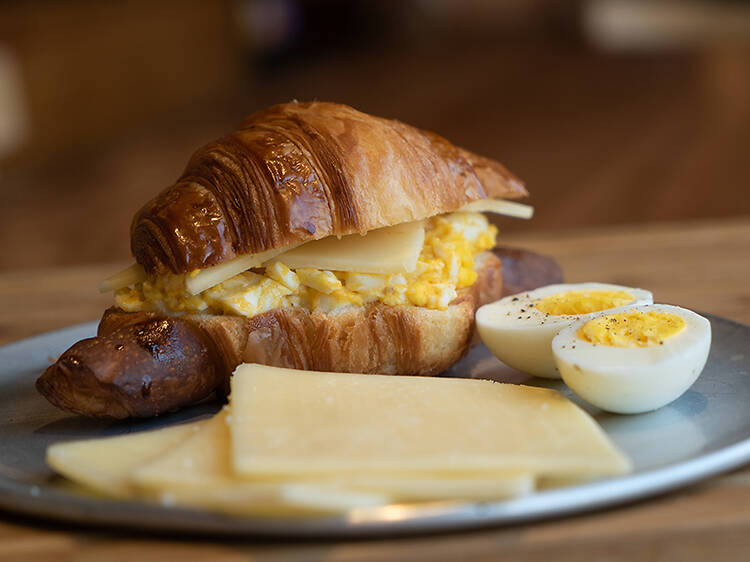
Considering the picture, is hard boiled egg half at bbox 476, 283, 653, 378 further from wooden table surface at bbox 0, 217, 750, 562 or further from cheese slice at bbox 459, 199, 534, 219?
wooden table surface at bbox 0, 217, 750, 562

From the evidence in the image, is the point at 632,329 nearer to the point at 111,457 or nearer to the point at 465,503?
the point at 465,503

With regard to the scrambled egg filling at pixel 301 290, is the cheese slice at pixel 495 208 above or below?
above

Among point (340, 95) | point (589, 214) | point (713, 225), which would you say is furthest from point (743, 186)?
point (340, 95)

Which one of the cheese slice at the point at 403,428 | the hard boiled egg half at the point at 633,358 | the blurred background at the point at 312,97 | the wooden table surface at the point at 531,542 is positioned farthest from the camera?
the blurred background at the point at 312,97

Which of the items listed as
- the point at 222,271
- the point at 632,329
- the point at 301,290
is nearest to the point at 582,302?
the point at 632,329

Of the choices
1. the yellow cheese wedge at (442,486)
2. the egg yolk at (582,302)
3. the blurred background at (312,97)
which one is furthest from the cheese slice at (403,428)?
the blurred background at (312,97)

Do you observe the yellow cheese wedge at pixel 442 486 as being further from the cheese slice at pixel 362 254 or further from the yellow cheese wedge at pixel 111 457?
the cheese slice at pixel 362 254
